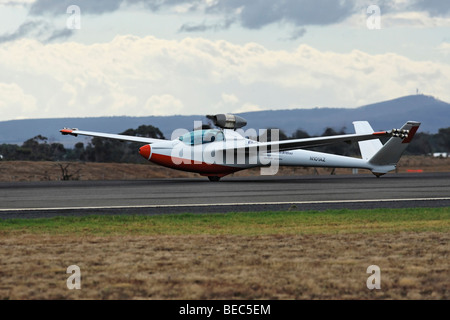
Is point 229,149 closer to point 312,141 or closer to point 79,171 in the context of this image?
point 312,141

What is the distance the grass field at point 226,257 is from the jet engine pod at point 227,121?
2083cm

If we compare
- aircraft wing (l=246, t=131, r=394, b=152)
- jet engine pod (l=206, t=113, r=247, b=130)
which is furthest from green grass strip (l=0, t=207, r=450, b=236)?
jet engine pod (l=206, t=113, r=247, b=130)

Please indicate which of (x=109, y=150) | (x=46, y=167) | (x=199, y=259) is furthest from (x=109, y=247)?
(x=109, y=150)

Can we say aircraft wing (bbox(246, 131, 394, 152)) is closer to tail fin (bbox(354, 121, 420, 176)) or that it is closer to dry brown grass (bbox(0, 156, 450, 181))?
tail fin (bbox(354, 121, 420, 176))

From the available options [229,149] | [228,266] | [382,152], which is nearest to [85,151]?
[382,152]

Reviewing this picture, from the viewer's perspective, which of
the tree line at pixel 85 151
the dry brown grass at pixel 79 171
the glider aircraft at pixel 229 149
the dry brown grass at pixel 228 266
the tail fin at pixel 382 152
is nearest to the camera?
the dry brown grass at pixel 228 266

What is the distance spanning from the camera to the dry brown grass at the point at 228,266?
849 centimetres

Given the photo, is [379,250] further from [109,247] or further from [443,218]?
[443,218]

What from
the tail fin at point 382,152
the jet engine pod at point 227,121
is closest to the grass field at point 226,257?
the jet engine pod at point 227,121

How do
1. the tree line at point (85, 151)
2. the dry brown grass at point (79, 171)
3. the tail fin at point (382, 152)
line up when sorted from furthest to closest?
1. the tree line at point (85, 151)
2. the dry brown grass at point (79, 171)
3. the tail fin at point (382, 152)

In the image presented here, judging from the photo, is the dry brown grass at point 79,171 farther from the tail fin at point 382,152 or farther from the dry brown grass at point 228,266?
the dry brown grass at point 228,266
